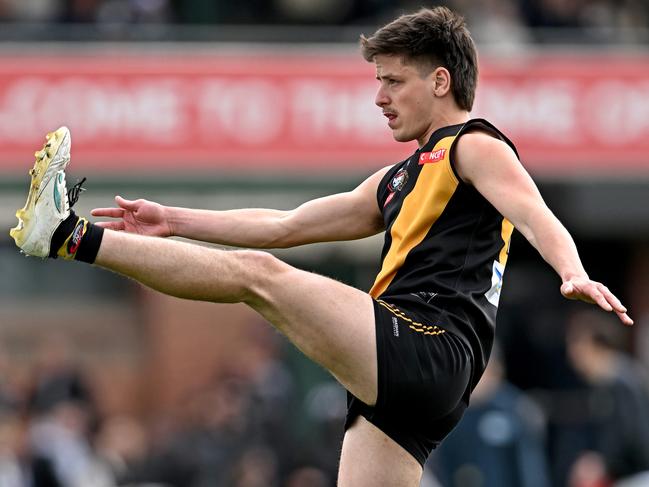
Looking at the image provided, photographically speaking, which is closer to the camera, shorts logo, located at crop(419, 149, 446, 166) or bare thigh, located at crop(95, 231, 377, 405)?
bare thigh, located at crop(95, 231, 377, 405)

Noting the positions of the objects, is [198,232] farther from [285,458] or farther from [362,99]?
[362,99]

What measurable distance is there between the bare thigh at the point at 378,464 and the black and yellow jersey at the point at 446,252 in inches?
20.2

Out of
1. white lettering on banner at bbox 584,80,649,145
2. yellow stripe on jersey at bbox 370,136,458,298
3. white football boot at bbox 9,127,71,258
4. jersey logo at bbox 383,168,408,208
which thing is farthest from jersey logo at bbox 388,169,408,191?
white lettering on banner at bbox 584,80,649,145

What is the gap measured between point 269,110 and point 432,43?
962 centimetres

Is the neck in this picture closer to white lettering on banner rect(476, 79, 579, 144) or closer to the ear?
the ear

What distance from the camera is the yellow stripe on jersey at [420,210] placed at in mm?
7020

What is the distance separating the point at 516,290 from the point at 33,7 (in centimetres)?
658

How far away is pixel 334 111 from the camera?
662 inches

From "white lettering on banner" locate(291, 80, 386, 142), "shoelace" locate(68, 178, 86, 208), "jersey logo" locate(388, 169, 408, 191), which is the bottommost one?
"white lettering on banner" locate(291, 80, 386, 142)

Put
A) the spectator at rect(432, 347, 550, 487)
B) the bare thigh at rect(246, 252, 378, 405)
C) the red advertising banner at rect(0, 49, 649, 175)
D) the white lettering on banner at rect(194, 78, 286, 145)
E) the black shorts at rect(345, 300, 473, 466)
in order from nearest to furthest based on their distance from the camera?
the bare thigh at rect(246, 252, 378, 405) < the black shorts at rect(345, 300, 473, 466) < the spectator at rect(432, 347, 550, 487) < the red advertising banner at rect(0, 49, 649, 175) < the white lettering on banner at rect(194, 78, 286, 145)

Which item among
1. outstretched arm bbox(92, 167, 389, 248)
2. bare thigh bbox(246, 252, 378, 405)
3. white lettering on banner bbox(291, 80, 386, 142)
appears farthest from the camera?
white lettering on banner bbox(291, 80, 386, 142)

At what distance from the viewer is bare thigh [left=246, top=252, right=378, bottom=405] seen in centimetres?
664

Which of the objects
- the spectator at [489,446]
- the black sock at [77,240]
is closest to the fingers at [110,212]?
the black sock at [77,240]

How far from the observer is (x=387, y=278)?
23.5ft
